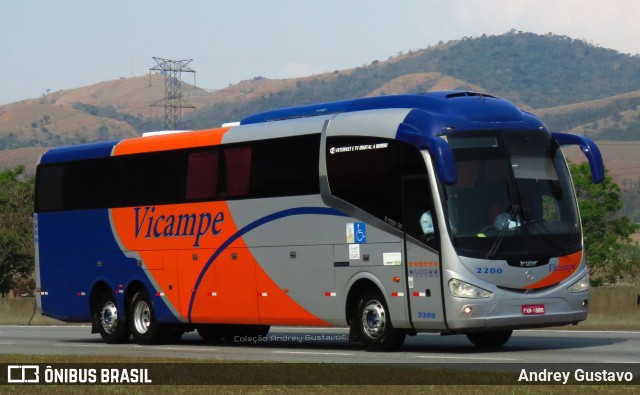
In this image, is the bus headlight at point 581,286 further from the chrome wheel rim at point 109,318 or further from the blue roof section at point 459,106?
the chrome wheel rim at point 109,318

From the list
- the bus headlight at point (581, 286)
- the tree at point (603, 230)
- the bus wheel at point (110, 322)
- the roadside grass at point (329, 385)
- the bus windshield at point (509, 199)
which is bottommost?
the tree at point (603, 230)

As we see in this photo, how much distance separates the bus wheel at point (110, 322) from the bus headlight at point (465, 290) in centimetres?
910

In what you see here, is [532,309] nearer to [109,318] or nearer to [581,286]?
[581,286]

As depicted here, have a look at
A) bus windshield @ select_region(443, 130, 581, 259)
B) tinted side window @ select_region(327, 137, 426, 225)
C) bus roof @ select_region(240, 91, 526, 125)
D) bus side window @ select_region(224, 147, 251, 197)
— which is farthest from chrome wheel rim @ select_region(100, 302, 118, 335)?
bus windshield @ select_region(443, 130, 581, 259)

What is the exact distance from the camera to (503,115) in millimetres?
20609

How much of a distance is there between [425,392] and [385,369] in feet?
9.17

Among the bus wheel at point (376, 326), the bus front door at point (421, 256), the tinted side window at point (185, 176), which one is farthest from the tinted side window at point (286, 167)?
the bus front door at point (421, 256)

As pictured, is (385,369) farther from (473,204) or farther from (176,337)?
(176,337)

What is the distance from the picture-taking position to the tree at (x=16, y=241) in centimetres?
8594

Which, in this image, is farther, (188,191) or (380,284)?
(188,191)

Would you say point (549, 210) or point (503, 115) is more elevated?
point (503, 115)

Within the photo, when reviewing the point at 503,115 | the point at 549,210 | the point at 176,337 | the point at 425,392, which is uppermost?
the point at 503,115

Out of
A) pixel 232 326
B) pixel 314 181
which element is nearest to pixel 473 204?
pixel 314 181

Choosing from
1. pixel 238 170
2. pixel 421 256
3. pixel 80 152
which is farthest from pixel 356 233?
pixel 80 152
